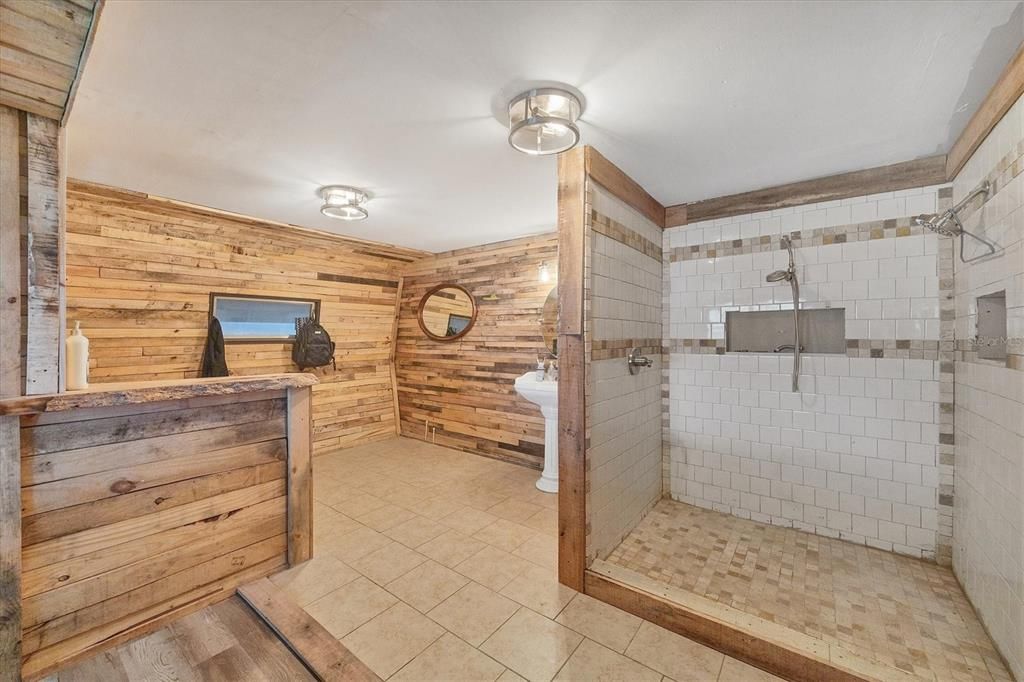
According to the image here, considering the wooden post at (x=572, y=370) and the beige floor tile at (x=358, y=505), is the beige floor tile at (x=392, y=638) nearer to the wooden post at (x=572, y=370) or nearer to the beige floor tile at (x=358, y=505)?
the wooden post at (x=572, y=370)

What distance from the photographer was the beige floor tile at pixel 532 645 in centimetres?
160

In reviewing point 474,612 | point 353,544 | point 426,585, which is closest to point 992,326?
point 474,612

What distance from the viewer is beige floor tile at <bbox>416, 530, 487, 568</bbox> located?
2365mm

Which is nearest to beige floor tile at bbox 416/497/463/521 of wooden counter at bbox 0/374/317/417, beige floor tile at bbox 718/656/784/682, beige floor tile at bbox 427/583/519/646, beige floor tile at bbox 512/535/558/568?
beige floor tile at bbox 512/535/558/568

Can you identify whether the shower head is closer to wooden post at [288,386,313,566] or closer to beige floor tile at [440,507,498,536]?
beige floor tile at [440,507,498,536]

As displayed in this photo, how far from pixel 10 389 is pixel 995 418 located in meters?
3.90

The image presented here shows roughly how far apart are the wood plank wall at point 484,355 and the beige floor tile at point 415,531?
1.47 m

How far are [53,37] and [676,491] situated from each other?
377 cm

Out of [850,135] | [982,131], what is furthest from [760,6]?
[982,131]

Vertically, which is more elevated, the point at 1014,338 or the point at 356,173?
the point at 356,173

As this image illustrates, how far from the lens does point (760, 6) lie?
1.19 metres

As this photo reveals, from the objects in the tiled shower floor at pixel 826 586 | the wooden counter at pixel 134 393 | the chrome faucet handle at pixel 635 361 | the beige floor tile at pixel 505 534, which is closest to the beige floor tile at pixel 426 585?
the beige floor tile at pixel 505 534

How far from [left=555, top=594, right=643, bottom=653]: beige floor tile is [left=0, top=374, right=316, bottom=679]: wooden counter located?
1.53 metres

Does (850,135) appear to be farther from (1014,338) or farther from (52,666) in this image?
(52,666)
